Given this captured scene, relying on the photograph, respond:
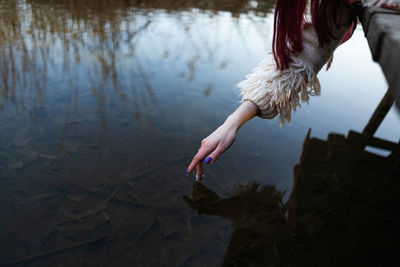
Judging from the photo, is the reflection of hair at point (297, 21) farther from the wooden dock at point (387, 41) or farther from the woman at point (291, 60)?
the wooden dock at point (387, 41)

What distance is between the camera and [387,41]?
0.60 meters

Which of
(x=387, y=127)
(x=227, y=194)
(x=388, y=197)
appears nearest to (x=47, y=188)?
(x=227, y=194)

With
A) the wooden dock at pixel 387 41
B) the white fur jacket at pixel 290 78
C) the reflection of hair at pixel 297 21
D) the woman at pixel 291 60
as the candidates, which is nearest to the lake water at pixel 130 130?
the woman at pixel 291 60

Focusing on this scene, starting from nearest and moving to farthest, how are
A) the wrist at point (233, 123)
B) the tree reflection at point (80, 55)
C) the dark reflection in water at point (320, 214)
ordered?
the wrist at point (233, 123)
the dark reflection in water at point (320, 214)
the tree reflection at point (80, 55)

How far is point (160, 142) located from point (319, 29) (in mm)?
1393

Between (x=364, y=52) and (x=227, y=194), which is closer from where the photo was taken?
(x=227, y=194)

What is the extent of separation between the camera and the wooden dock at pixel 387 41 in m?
0.53

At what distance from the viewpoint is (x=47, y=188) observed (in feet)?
5.55

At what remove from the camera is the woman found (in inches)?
37.9

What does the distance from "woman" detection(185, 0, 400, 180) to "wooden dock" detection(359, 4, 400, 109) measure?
117mm

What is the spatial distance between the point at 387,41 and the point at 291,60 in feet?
1.58

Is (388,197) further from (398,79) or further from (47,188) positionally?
(47,188)

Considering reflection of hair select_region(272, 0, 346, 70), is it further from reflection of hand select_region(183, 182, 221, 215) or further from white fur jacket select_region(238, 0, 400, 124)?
reflection of hand select_region(183, 182, 221, 215)

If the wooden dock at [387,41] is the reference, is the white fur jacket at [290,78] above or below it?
below
